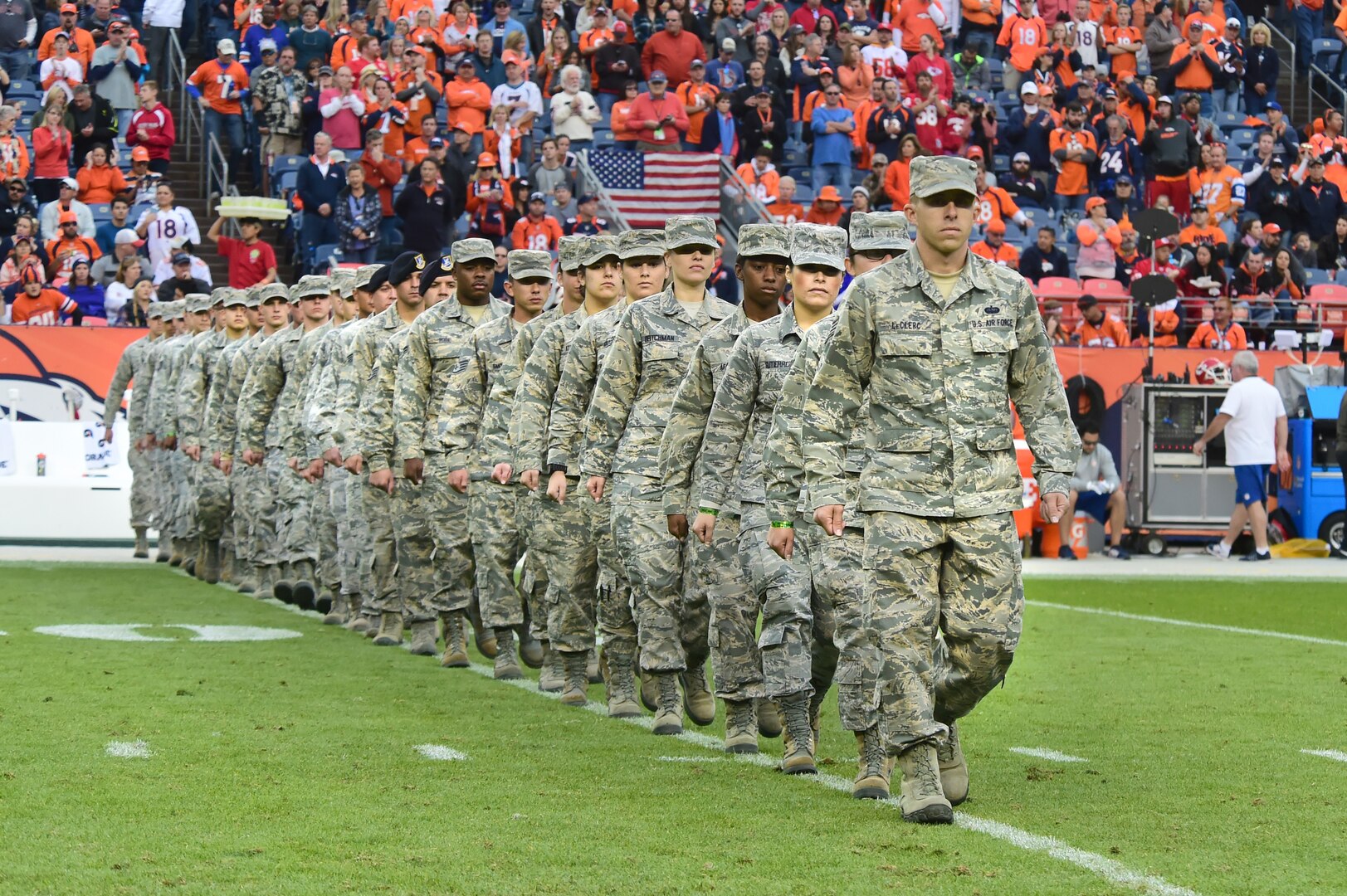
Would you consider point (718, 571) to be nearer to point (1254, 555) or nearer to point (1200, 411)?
point (1254, 555)

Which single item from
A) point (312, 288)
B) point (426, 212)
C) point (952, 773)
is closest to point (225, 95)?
point (426, 212)

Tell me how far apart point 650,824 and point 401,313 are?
25.5 ft

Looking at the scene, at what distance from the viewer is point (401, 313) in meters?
14.2

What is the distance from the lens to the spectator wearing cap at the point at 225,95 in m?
25.8

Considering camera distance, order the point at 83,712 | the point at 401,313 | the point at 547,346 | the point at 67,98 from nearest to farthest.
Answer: the point at 83,712
the point at 547,346
the point at 401,313
the point at 67,98

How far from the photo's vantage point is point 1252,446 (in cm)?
2177

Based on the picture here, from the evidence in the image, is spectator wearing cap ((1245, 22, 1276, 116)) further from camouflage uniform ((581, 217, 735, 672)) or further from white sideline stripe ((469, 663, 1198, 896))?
white sideline stripe ((469, 663, 1198, 896))

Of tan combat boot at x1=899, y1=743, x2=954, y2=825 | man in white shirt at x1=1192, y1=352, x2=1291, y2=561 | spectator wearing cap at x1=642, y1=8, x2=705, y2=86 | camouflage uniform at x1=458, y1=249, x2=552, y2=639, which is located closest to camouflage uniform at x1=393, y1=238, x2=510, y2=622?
camouflage uniform at x1=458, y1=249, x2=552, y2=639

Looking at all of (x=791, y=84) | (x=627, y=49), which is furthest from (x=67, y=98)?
(x=791, y=84)

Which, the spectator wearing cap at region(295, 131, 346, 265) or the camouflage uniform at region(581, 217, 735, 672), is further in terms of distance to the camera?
the spectator wearing cap at region(295, 131, 346, 265)

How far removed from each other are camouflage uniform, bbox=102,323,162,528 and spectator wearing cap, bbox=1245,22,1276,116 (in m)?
17.5

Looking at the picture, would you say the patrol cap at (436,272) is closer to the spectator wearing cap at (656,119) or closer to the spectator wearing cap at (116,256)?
the spectator wearing cap at (116,256)

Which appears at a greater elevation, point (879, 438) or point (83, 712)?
point (879, 438)

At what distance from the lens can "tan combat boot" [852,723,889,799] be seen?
7.57 metres
